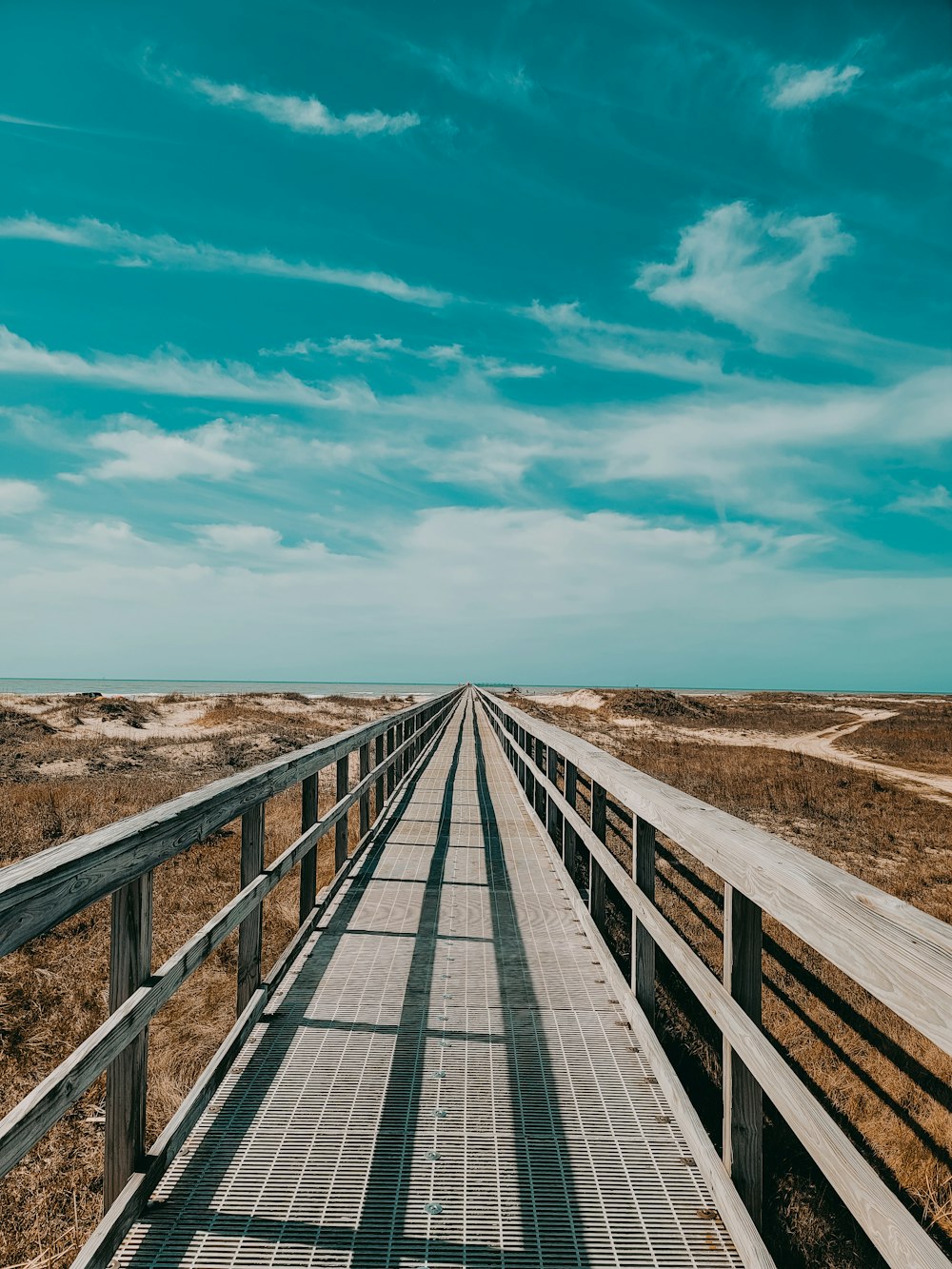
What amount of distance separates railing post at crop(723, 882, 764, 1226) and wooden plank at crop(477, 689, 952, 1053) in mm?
116

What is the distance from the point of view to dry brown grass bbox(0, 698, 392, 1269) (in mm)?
2578

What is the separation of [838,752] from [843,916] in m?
29.4

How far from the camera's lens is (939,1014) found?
3.72ft

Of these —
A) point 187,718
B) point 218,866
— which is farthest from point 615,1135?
point 187,718

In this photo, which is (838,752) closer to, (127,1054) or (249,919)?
(249,919)

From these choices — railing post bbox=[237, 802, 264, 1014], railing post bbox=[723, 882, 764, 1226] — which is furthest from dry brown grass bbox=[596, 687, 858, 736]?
railing post bbox=[723, 882, 764, 1226]

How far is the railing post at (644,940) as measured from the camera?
3.00 m

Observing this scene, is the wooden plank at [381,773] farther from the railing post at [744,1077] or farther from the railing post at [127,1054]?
the railing post at [744,1077]

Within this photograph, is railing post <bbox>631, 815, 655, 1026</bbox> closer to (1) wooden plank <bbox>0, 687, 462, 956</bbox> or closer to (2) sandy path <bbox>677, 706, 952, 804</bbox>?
(1) wooden plank <bbox>0, 687, 462, 956</bbox>

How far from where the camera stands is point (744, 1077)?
6.64 feet

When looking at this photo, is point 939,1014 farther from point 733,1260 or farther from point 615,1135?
point 615,1135

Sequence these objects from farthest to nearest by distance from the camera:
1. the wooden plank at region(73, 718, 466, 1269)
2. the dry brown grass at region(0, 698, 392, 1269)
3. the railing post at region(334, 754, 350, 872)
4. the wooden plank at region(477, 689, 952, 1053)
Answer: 1. the railing post at region(334, 754, 350, 872)
2. the dry brown grass at region(0, 698, 392, 1269)
3. the wooden plank at region(73, 718, 466, 1269)
4. the wooden plank at region(477, 689, 952, 1053)

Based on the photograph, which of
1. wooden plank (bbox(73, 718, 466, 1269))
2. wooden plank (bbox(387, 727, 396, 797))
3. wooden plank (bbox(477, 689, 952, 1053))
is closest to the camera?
wooden plank (bbox(477, 689, 952, 1053))

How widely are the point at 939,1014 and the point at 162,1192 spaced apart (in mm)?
2315
